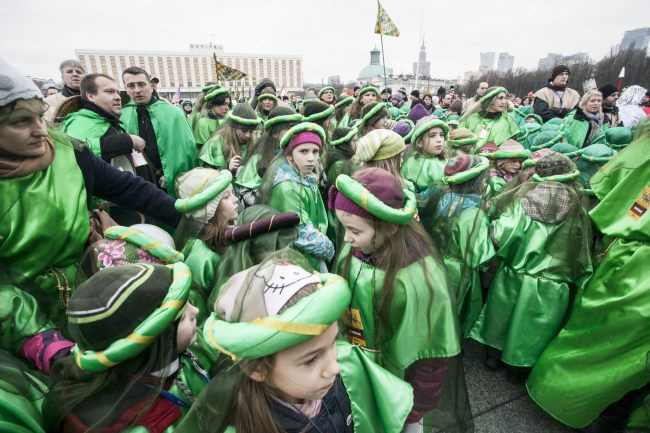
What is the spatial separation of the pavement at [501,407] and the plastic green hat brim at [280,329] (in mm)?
2294

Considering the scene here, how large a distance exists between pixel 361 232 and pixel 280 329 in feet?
3.34

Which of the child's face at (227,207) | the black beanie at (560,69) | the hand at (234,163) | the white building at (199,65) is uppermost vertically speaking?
the white building at (199,65)

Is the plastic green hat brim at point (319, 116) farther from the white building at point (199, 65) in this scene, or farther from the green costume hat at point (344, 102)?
the white building at point (199, 65)

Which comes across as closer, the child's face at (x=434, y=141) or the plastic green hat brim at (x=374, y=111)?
the child's face at (x=434, y=141)

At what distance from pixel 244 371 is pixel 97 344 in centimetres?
52

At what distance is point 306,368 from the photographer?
3.60ft

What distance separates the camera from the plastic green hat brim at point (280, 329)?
3.10 ft

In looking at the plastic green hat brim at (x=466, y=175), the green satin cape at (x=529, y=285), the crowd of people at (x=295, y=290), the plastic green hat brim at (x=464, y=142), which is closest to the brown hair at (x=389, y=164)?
the crowd of people at (x=295, y=290)

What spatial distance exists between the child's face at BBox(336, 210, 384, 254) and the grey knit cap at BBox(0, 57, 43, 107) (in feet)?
5.19

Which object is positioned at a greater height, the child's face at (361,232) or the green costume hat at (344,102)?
the green costume hat at (344,102)

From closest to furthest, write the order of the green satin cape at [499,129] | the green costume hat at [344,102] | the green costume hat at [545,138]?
the green costume hat at [545,138], the green satin cape at [499,129], the green costume hat at [344,102]

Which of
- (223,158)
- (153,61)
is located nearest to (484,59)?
(153,61)

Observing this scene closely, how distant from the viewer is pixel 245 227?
2.06m

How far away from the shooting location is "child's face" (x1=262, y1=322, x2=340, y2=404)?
3.52 ft
